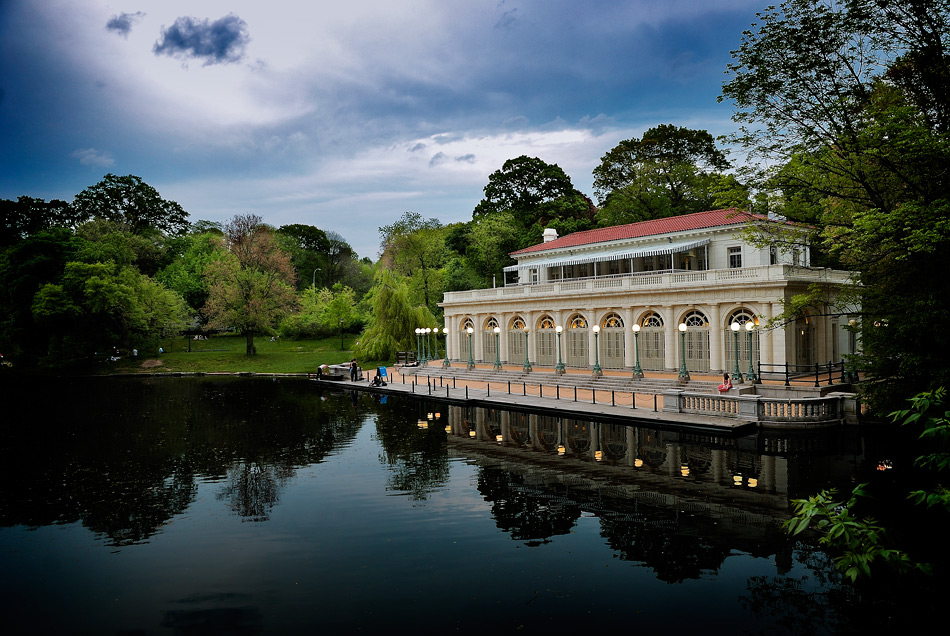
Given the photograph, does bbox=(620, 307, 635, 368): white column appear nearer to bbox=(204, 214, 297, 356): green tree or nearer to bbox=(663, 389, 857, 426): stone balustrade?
bbox=(663, 389, 857, 426): stone balustrade

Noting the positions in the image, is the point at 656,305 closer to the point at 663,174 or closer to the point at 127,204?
the point at 663,174

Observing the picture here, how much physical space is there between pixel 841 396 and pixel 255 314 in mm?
51731

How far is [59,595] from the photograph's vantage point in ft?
34.1

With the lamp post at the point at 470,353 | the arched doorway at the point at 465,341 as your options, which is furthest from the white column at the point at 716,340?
the arched doorway at the point at 465,341

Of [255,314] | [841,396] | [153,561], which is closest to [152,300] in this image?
[255,314]

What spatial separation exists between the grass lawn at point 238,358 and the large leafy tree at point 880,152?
40476mm

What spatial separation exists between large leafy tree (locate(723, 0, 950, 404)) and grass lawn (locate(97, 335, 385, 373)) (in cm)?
4048

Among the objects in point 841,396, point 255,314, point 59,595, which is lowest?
point 59,595

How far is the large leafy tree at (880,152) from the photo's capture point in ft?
53.4

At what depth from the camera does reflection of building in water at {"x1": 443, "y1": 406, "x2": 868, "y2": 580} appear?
1207 centimetres

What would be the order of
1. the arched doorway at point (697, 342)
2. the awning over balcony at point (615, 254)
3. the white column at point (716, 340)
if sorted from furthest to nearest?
the awning over balcony at point (615, 254)
the arched doorway at point (697, 342)
the white column at point (716, 340)

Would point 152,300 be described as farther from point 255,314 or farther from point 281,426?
point 281,426

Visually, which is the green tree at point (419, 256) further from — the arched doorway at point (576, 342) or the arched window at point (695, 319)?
the arched window at point (695, 319)

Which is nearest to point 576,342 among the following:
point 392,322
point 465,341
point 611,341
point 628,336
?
point 611,341
